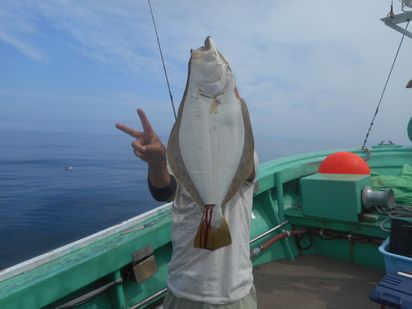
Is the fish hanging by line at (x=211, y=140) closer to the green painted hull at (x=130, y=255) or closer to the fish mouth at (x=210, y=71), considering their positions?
the fish mouth at (x=210, y=71)

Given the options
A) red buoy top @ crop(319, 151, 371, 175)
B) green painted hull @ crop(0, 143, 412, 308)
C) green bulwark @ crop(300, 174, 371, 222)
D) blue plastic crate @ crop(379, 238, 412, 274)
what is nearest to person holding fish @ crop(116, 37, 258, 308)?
green painted hull @ crop(0, 143, 412, 308)

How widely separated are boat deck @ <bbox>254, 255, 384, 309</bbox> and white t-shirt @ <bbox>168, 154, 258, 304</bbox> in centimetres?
189

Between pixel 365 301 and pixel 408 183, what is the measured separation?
1.97 metres

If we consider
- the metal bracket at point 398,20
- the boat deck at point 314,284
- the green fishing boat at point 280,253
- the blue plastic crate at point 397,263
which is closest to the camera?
the green fishing boat at point 280,253

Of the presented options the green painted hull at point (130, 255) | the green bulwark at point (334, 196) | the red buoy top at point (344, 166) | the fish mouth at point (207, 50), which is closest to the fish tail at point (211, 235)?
the fish mouth at point (207, 50)

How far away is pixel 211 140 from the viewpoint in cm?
158

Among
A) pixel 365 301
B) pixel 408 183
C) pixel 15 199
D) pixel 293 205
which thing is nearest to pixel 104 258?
pixel 365 301

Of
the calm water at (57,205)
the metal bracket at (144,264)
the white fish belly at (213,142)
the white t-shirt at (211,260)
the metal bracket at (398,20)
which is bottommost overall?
the calm water at (57,205)

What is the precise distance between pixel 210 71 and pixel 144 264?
1742mm

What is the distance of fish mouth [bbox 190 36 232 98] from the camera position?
152 centimetres

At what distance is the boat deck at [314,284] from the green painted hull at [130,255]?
0.16 meters

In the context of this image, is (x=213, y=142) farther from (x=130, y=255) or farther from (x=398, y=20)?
(x=398, y=20)

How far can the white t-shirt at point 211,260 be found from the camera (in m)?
1.73

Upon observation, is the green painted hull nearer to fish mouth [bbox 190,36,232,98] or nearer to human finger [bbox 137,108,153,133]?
human finger [bbox 137,108,153,133]
